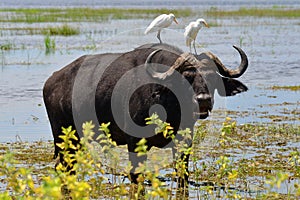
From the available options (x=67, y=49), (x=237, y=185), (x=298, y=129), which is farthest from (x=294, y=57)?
(x=237, y=185)

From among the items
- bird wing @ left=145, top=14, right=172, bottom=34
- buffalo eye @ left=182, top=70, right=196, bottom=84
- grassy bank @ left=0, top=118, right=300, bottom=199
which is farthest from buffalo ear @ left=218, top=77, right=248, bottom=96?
bird wing @ left=145, top=14, right=172, bottom=34

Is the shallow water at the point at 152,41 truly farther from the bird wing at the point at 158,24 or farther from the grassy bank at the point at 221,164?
the grassy bank at the point at 221,164

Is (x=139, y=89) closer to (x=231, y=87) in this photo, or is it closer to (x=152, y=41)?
(x=231, y=87)

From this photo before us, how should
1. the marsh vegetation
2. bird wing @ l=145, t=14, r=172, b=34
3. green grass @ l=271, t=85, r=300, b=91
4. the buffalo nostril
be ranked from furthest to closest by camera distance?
1. green grass @ l=271, t=85, r=300, b=91
2. bird wing @ l=145, t=14, r=172, b=34
3. the buffalo nostril
4. the marsh vegetation

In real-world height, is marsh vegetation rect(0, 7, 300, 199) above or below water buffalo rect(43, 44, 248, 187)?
below

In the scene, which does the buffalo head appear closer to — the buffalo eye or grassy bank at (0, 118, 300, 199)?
the buffalo eye

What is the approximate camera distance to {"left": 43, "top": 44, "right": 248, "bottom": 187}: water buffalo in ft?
19.0

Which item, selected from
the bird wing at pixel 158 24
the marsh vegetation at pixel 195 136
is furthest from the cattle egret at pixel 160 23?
the marsh vegetation at pixel 195 136

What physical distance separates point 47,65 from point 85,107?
1007 centimetres

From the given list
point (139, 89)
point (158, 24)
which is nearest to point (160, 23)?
point (158, 24)

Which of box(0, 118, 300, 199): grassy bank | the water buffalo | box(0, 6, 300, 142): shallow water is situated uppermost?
the water buffalo

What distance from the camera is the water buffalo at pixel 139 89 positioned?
5.79 metres

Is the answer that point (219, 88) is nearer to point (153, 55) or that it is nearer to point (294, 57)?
point (153, 55)

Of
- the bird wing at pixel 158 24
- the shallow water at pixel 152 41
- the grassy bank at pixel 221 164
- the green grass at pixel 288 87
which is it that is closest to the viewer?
the grassy bank at pixel 221 164
